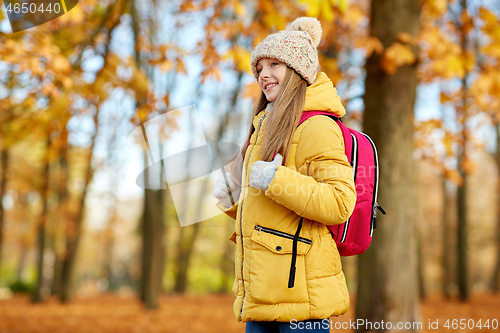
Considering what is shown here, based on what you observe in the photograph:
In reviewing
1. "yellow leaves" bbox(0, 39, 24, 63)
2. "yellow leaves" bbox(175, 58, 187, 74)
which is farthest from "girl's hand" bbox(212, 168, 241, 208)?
"yellow leaves" bbox(175, 58, 187, 74)

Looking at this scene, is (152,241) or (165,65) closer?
(165,65)

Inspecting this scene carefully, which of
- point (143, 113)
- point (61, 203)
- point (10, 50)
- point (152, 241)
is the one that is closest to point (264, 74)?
point (10, 50)

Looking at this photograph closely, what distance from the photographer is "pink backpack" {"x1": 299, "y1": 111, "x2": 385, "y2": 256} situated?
5.56 ft

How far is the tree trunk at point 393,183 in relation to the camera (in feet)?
13.8

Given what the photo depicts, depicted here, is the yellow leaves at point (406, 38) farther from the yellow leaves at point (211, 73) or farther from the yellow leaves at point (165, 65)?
the yellow leaves at point (165, 65)

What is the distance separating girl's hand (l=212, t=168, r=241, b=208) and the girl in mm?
167

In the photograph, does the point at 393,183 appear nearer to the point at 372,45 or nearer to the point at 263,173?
the point at 372,45

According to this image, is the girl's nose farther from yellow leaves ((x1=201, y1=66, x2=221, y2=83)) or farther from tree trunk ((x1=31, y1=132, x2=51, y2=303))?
tree trunk ((x1=31, y1=132, x2=51, y2=303))

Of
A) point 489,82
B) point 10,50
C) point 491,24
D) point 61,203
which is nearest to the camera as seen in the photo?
point 10,50

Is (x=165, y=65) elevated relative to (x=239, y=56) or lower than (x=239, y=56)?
elevated

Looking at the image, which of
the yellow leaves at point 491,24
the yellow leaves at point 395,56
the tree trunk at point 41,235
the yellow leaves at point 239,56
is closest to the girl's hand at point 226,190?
the yellow leaves at point 239,56

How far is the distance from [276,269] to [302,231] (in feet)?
0.61

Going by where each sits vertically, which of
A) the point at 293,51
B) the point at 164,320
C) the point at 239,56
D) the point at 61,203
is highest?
the point at 239,56

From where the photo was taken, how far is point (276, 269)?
159cm
